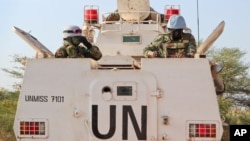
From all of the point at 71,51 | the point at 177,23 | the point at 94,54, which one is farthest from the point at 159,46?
the point at 71,51

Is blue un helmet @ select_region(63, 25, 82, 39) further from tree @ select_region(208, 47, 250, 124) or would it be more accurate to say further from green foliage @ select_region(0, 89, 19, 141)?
tree @ select_region(208, 47, 250, 124)

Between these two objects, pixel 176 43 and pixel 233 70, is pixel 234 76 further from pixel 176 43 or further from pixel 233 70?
pixel 176 43

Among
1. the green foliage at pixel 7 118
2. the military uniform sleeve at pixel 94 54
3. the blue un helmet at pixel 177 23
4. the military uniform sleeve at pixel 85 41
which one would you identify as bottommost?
the green foliage at pixel 7 118

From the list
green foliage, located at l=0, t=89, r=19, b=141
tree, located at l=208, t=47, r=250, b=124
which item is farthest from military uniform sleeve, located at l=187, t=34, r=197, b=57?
tree, located at l=208, t=47, r=250, b=124

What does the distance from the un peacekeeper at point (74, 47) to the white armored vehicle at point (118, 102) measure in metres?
0.85

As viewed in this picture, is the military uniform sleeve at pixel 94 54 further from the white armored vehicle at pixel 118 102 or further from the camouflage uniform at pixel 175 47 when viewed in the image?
the white armored vehicle at pixel 118 102

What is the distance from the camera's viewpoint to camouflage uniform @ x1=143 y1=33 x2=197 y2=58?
8.58m

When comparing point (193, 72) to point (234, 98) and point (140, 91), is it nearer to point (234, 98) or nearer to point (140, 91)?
point (140, 91)

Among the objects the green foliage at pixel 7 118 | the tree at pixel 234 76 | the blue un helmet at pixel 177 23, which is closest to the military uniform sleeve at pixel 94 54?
the blue un helmet at pixel 177 23

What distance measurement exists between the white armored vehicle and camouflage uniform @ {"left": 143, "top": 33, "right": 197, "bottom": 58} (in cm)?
97

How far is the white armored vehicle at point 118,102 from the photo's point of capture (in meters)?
7.51

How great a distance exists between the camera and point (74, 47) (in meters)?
8.62

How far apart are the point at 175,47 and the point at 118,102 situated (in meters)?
1.33

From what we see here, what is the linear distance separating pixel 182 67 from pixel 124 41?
4.23 metres
